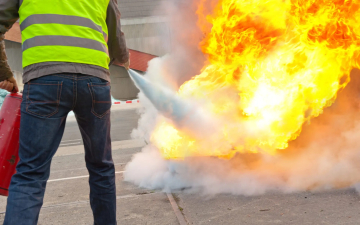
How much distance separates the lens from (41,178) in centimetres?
207

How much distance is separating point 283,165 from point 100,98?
2345 millimetres

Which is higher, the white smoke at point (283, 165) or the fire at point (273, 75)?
the fire at point (273, 75)

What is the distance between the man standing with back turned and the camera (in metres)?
2.00

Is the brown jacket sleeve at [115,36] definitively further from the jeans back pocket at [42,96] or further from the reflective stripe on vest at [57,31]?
the jeans back pocket at [42,96]

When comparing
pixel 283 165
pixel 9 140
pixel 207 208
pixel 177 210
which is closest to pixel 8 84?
pixel 9 140

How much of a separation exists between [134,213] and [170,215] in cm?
33

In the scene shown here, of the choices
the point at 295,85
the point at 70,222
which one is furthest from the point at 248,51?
the point at 70,222

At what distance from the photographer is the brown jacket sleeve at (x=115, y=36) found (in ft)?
8.01

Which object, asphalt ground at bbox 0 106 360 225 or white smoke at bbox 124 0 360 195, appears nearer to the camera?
asphalt ground at bbox 0 106 360 225

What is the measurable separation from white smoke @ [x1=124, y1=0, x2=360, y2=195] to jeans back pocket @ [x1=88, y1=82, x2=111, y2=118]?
4.94 ft

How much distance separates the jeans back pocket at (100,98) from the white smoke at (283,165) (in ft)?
4.94

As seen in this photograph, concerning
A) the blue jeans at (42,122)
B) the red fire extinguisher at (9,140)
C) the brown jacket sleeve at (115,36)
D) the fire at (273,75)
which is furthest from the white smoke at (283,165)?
the blue jeans at (42,122)

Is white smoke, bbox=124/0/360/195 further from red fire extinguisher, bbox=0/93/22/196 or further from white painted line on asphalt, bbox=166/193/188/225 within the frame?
red fire extinguisher, bbox=0/93/22/196

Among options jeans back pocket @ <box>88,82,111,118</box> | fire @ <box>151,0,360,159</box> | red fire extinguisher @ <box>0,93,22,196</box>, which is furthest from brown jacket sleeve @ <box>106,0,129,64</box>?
fire @ <box>151,0,360,159</box>
